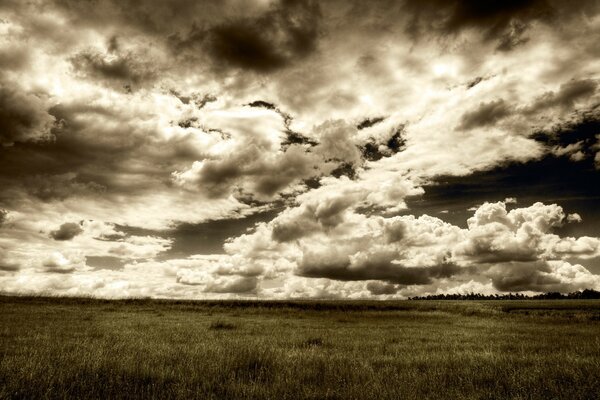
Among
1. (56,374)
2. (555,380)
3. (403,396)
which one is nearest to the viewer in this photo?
(403,396)

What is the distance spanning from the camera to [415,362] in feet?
37.3

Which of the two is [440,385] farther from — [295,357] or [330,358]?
[295,357]

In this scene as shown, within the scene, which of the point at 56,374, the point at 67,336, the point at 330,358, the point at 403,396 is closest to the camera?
the point at 403,396

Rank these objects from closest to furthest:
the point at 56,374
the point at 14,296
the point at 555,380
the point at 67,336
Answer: the point at 56,374 → the point at 555,380 → the point at 67,336 → the point at 14,296

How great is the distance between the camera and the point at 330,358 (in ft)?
36.7

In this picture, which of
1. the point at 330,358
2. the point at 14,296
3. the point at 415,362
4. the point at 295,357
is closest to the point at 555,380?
the point at 415,362

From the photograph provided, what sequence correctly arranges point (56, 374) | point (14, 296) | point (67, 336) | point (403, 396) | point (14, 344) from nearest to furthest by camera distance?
1. point (403, 396)
2. point (56, 374)
3. point (14, 344)
4. point (67, 336)
5. point (14, 296)

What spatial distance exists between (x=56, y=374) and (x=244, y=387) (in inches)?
156

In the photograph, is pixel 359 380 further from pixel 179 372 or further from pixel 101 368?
pixel 101 368

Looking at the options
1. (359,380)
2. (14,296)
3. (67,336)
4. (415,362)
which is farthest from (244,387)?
(14,296)

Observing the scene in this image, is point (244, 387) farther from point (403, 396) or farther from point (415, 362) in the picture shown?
point (415, 362)

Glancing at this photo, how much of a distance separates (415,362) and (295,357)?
3628mm

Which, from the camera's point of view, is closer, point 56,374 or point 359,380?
point 56,374

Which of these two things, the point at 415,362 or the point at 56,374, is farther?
the point at 415,362
